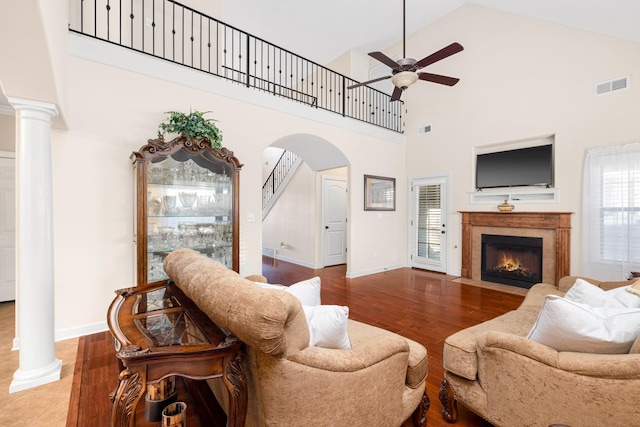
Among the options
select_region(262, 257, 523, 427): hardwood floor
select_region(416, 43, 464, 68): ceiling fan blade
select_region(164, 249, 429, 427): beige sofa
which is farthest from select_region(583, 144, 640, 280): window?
select_region(164, 249, 429, 427): beige sofa

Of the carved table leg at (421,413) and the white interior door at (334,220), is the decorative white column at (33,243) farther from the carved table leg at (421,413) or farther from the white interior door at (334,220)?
the white interior door at (334,220)

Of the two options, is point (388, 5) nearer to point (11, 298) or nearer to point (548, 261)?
point (548, 261)

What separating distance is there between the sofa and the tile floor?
8.33 feet

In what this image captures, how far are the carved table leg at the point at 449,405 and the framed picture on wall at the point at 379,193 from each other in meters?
4.33

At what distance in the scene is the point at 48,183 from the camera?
2.30m

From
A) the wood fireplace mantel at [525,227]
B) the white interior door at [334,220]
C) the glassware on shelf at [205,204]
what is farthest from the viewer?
the white interior door at [334,220]

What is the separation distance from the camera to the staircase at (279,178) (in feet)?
24.7

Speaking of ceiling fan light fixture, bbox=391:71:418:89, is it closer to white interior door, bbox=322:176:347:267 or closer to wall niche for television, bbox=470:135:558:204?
wall niche for television, bbox=470:135:558:204

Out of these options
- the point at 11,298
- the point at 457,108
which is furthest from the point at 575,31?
the point at 11,298

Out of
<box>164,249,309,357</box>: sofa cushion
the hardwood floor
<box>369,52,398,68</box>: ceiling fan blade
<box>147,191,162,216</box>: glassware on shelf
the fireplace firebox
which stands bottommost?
the hardwood floor

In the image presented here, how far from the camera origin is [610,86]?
4262 mm

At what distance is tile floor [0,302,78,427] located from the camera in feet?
6.08

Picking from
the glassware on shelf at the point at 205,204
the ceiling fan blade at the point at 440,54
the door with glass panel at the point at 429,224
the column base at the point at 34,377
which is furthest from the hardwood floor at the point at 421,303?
the ceiling fan blade at the point at 440,54

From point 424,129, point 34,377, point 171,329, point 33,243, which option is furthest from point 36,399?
point 424,129
